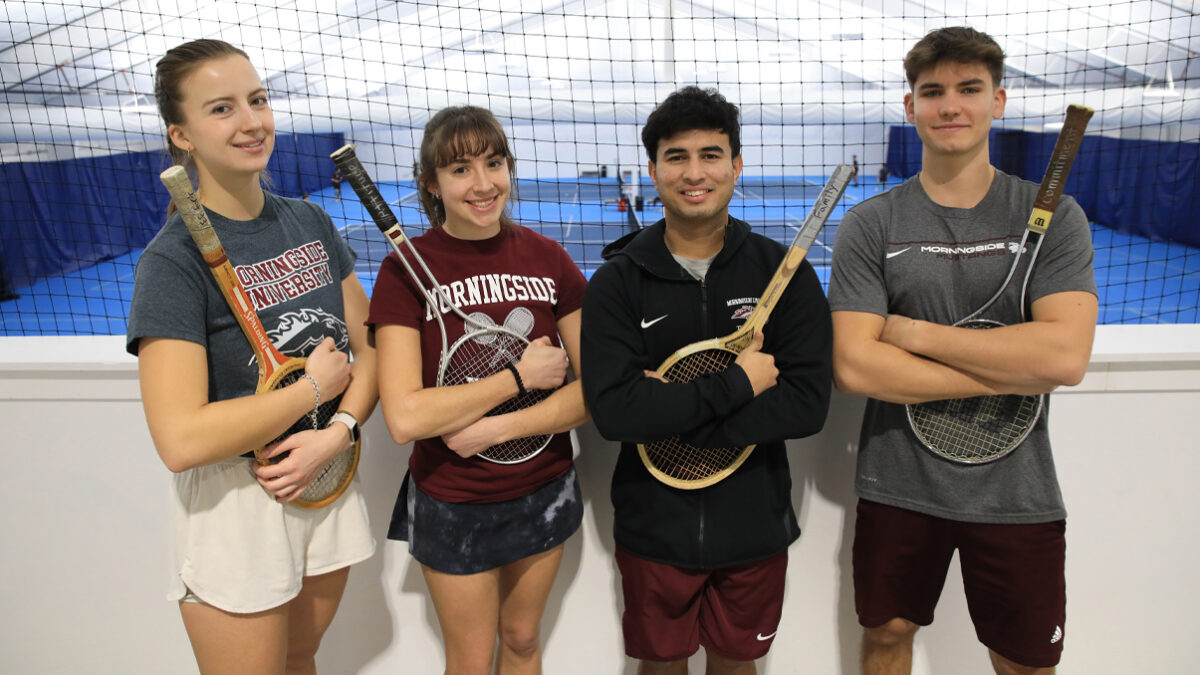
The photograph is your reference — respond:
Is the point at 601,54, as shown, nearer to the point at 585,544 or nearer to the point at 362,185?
the point at 585,544

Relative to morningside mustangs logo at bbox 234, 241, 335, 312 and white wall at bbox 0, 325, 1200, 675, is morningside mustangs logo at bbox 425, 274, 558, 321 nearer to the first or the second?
morningside mustangs logo at bbox 234, 241, 335, 312

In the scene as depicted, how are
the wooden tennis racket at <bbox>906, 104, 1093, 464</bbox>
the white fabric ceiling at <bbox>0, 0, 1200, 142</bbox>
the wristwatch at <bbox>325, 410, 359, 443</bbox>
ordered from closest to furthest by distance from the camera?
the wristwatch at <bbox>325, 410, 359, 443</bbox>
the wooden tennis racket at <bbox>906, 104, 1093, 464</bbox>
the white fabric ceiling at <bbox>0, 0, 1200, 142</bbox>

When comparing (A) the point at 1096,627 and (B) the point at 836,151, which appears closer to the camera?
(A) the point at 1096,627

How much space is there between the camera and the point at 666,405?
1.71 meters

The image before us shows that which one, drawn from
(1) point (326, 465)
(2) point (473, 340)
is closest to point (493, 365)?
(2) point (473, 340)

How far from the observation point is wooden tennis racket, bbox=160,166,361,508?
1.55 meters

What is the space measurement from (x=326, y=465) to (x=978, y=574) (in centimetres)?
169

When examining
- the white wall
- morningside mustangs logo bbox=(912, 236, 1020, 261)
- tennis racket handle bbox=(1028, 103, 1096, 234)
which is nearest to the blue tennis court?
the white wall

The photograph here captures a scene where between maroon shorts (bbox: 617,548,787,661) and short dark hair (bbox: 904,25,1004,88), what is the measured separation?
129 cm

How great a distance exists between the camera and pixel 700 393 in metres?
1.73

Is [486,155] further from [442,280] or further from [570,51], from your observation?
[570,51]

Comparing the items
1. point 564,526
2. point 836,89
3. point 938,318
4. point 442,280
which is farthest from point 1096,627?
point 836,89

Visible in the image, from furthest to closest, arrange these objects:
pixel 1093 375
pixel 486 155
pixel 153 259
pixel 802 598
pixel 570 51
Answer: pixel 570 51, pixel 802 598, pixel 1093 375, pixel 486 155, pixel 153 259

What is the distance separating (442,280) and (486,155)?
0.32 meters
